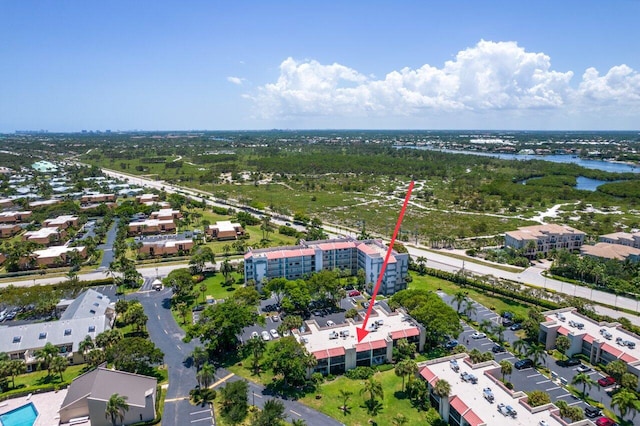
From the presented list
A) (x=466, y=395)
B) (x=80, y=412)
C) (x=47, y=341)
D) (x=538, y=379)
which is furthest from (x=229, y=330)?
(x=538, y=379)

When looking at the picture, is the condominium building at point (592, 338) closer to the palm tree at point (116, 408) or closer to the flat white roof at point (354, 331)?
the flat white roof at point (354, 331)

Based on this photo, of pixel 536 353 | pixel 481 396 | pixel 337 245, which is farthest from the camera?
pixel 337 245

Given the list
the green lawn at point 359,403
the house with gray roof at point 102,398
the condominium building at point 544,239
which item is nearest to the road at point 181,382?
the green lawn at point 359,403

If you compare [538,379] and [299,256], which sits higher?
[299,256]

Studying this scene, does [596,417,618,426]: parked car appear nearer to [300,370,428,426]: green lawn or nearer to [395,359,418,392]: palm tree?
[300,370,428,426]: green lawn

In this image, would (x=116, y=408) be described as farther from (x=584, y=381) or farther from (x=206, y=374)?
(x=584, y=381)

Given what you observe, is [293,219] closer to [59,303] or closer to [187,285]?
[187,285]

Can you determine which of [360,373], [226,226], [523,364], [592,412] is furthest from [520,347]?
[226,226]
